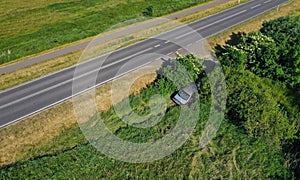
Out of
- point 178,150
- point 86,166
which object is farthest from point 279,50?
point 86,166

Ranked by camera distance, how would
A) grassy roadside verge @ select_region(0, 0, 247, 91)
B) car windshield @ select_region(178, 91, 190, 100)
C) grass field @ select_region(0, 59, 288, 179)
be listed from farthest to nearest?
grassy roadside verge @ select_region(0, 0, 247, 91) → car windshield @ select_region(178, 91, 190, 100) → grass field @ select_region(0, 59, 288, 179)

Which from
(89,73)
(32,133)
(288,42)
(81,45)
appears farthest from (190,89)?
(81,45)

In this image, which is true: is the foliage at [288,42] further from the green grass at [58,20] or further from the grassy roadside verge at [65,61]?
the green grass at [58,20]

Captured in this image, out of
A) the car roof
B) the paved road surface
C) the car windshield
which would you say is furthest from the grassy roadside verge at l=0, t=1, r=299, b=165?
the car roof

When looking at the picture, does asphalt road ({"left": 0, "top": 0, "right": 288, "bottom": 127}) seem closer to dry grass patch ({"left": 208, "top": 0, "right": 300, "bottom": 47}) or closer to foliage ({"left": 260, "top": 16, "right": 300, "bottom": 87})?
dry grass patch ({"left": 208, "top": 0, "right": 300, "bottom": 47})

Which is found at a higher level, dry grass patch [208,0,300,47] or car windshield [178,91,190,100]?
dry grass patch [208,0,300,47]

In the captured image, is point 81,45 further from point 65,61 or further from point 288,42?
point 288,42
